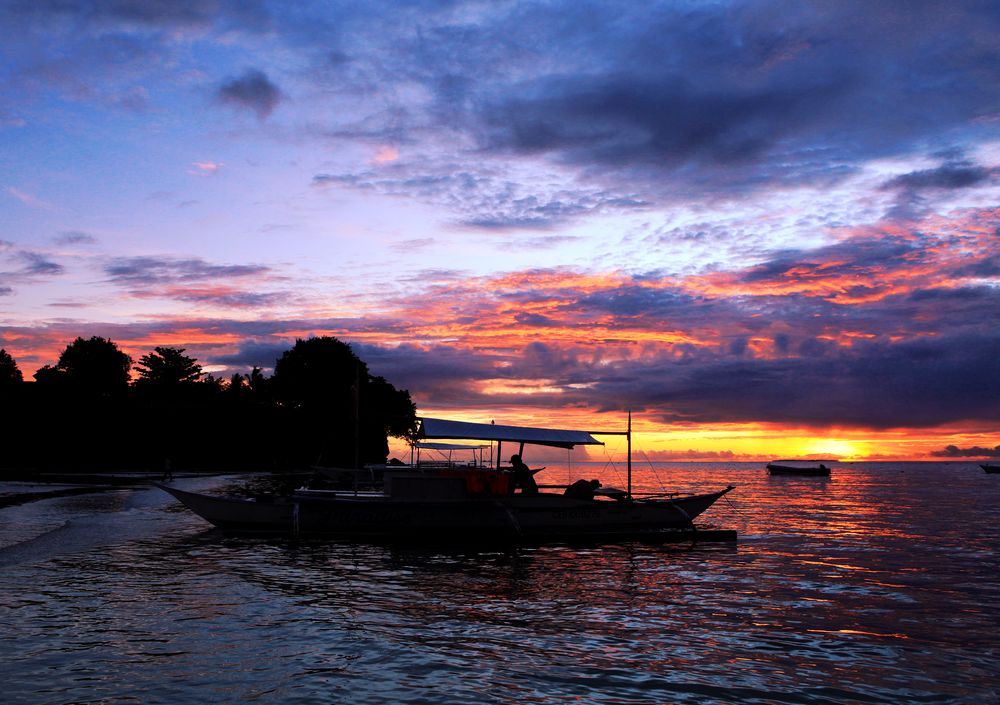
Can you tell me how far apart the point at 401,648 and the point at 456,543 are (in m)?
16.6

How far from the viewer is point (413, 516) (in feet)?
95.1

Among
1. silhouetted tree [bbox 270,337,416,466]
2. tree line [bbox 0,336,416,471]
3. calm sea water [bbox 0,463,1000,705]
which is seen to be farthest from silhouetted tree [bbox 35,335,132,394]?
calm sea water [bbox 0,463,1000,705]

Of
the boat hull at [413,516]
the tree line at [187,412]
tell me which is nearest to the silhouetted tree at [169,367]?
the tree line at [187,412]

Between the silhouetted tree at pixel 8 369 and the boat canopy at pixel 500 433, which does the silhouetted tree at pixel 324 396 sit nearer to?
the silhouetted tree at pixel 8 369

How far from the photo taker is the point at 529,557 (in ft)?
90.4

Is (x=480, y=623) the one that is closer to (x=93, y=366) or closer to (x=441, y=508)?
(x=441, y=508)

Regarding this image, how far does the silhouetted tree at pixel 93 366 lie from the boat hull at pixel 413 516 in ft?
314

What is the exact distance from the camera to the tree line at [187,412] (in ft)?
246

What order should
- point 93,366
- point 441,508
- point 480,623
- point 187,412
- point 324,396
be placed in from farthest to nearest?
point 93,366 → point 324,396 → point 187,412 → point 441,508 → point 480,623

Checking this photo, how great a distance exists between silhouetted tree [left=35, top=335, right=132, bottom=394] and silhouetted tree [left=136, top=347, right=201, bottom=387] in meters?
6.23

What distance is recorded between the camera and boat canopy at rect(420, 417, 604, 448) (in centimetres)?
2902

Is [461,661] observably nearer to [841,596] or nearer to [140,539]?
[841,596]

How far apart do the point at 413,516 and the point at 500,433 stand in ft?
14.9

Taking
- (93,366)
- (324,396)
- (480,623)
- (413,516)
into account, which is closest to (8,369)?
(93,366)
